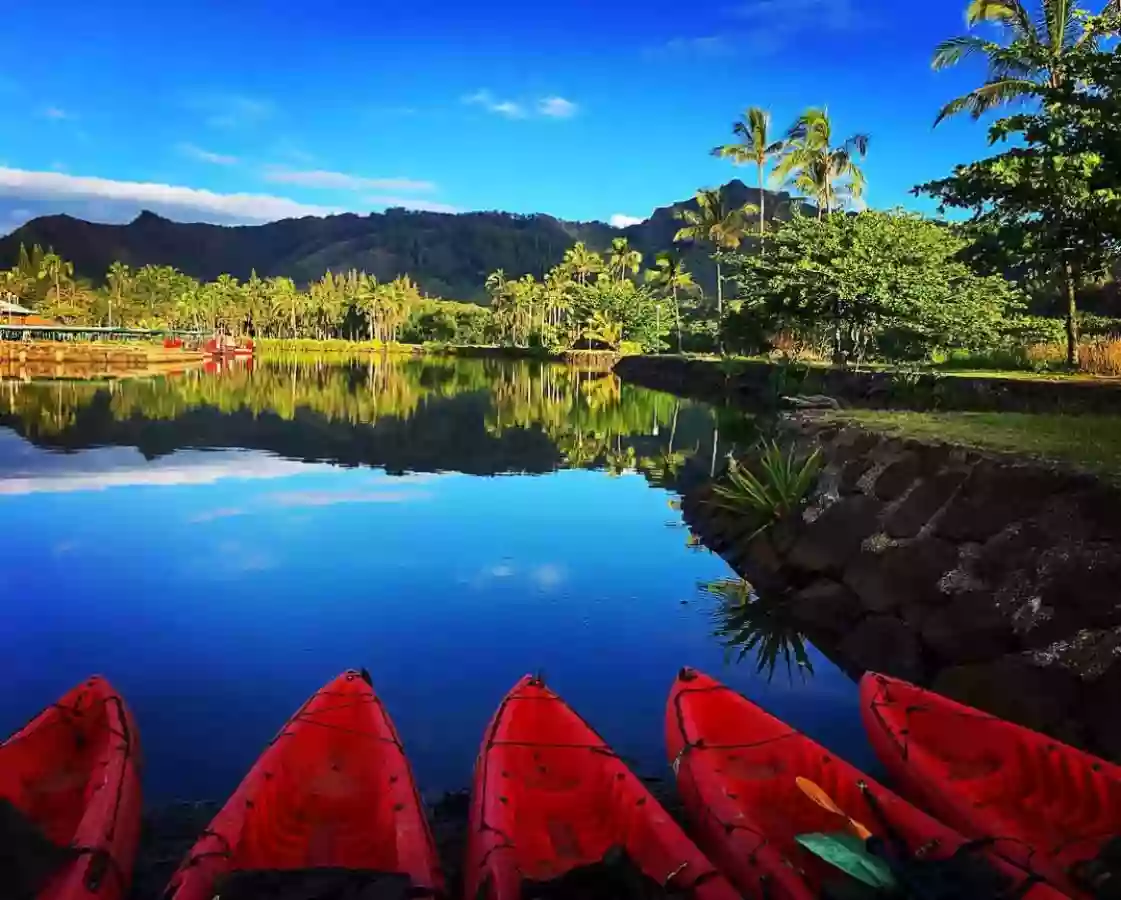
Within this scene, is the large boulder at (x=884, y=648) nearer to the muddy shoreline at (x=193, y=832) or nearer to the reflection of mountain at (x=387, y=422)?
the muddy shoreline at (x=193, y=832)

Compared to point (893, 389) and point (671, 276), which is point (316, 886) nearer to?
point (893, 389)

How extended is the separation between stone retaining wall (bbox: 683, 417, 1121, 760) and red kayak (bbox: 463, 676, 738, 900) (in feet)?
10.7

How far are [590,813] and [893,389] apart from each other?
1742cm

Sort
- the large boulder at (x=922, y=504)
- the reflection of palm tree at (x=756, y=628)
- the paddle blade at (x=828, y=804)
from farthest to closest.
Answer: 1. the large boulder at (x=922, y=504)
2. the reflection of palm tree at (x=756, y=628)
3. the paddle blade at (x=828, y=804)

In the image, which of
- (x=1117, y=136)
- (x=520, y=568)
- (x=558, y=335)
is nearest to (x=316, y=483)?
(x=520, y=568)

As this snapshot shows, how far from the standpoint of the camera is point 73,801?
476 centimetres

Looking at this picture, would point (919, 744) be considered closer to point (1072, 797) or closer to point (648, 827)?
point (1072, 797)

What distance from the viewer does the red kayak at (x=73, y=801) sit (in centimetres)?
372

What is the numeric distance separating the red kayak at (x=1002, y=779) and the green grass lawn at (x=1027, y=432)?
3.16 meters

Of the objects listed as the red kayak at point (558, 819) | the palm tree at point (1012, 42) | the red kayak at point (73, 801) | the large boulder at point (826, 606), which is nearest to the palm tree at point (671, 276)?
the palm tree at point (1012, 42)

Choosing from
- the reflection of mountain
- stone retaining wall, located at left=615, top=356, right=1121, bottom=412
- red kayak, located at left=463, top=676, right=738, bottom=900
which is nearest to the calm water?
the reflection of mountain

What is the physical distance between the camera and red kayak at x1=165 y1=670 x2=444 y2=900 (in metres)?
3.69

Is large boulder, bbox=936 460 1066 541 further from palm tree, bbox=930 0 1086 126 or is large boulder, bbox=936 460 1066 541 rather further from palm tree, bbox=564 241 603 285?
palm tree, bbox=564 241 603 285

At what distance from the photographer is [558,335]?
263 feet
